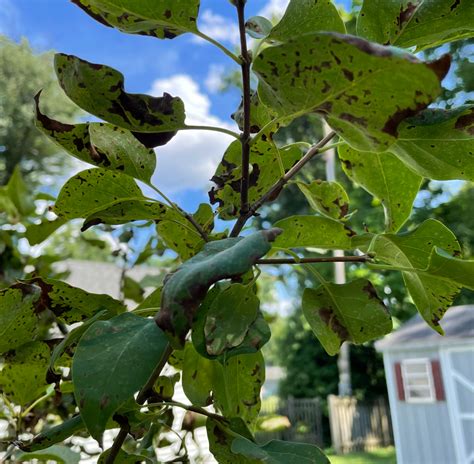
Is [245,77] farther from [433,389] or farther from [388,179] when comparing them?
[433,389]

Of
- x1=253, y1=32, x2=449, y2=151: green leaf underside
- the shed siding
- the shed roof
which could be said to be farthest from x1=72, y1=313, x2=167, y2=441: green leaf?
the shed siding

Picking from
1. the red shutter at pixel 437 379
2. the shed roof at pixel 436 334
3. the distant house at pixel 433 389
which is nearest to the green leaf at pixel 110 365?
the shed roof at pixel 436 334

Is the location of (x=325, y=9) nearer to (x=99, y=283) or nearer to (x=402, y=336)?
(x=402, y=336)

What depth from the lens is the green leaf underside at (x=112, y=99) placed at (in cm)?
24

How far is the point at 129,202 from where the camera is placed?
326 mm

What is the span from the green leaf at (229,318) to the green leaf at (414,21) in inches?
6.6

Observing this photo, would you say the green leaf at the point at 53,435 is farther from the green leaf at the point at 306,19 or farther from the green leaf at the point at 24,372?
the green leaf at the point at 306,19

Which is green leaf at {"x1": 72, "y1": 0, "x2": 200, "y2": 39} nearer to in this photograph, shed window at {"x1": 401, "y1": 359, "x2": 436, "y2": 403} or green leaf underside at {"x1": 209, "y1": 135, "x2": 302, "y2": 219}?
green leaf underside at {"x1": 209, "y1": 135, "x2": 302, "y2": 219}

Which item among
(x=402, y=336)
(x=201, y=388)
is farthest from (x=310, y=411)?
(x=201, y=388)

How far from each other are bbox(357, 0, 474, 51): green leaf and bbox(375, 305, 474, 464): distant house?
5099 millimetres

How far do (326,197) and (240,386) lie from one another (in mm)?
157

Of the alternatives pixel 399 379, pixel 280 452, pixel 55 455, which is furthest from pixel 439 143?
pixel 399 379

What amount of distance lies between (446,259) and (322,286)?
4.6 inches

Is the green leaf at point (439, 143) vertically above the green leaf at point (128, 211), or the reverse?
the green leaf at point (439, 143)
